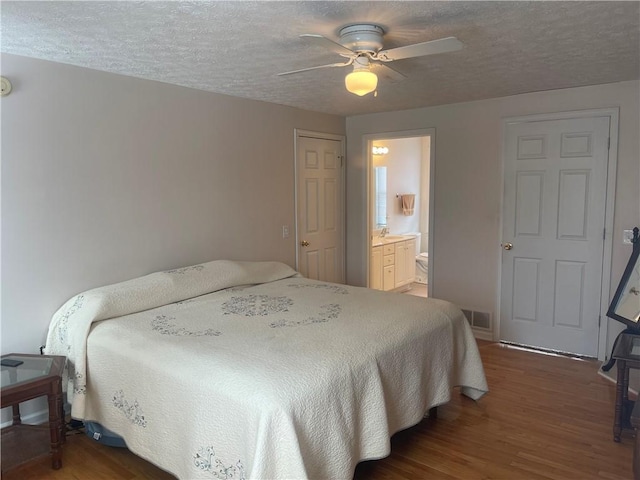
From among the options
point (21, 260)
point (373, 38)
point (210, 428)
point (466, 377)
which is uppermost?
point (373, 38)

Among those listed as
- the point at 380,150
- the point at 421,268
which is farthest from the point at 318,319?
the point at 421,268

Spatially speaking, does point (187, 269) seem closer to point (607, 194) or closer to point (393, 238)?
point (607, 194)

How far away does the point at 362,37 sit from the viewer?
7.44 ft

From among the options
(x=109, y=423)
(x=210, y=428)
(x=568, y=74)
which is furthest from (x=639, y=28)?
(x=109, y=423)

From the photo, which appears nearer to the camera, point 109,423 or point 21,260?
point 109,423

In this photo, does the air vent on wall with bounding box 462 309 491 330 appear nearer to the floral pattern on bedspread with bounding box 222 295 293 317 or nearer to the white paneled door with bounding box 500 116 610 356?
the white paneled door with bounding box 500 116 610 356

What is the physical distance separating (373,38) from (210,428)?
193 cm

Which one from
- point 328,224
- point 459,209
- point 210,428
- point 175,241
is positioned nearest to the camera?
point 210,428

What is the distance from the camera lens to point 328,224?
16.8 ft

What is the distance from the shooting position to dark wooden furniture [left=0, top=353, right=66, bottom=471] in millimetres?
2324

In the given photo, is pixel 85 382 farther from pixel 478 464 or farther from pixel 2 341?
pixel 478 464

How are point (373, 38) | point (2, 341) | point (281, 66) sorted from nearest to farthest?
1. point (373, 38)
2. point (2, 341)
3. point (281, 66)

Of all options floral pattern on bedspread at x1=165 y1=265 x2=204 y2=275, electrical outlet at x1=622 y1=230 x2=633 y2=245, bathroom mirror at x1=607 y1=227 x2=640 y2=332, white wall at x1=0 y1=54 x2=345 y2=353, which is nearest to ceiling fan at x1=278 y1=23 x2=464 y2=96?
white wall at x1=0 y1=54 x2=345 y2=353

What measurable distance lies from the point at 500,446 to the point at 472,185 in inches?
98.1
